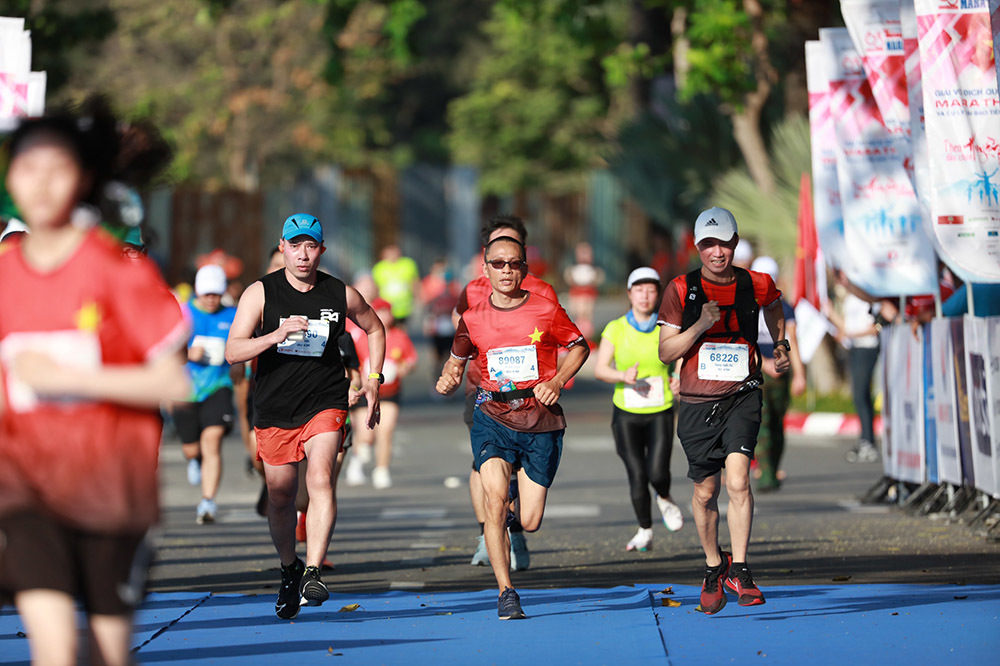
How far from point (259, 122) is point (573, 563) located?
37.7 metres

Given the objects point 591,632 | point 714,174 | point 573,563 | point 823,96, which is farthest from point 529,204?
point 591,632

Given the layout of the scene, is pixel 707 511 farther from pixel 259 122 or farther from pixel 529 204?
pixel 259 122

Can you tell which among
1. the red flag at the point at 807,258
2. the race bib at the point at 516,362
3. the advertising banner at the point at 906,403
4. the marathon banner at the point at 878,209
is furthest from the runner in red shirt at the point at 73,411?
the red flag at the point at 807,258

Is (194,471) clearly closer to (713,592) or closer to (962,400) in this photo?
(962,400)

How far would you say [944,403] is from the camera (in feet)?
39.1

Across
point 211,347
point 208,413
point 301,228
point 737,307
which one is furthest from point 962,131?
point 208,413

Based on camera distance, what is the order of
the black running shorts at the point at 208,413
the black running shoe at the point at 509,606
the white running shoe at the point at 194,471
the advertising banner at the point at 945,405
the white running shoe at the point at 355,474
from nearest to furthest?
1. the black running shoe at the point at 509,606
2. the advertising banner at the point at 945,405
3. the black running shorts at the point at 208,413
4. the white running shoe at the point at 194,471
5. the white running shoe at the point at 355,474

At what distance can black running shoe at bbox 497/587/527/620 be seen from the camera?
7.93 metres

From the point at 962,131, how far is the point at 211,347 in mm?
5897

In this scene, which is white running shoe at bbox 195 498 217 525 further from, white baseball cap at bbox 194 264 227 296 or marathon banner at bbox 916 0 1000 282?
marathon banner at bbox 916 0 1000 282

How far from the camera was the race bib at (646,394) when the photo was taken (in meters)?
10.8

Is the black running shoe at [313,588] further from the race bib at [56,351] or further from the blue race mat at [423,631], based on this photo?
the race bib at [56,351]

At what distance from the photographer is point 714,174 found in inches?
941

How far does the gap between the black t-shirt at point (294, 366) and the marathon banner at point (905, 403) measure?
5675 mm
